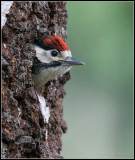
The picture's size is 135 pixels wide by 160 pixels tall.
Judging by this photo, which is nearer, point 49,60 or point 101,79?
point 49,60

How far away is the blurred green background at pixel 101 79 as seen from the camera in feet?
24.8

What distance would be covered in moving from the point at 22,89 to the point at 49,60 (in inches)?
27.8

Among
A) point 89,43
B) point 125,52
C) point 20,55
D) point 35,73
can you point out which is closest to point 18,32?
point 20,55

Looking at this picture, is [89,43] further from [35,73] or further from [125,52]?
[35,73]

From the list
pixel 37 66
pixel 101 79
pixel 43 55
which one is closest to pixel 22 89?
pixel 37 66

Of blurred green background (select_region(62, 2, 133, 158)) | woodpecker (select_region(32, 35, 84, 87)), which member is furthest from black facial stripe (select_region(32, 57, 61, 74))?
blurred green background (select_region(62, 2, 133, 158))

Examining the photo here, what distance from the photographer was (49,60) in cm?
381

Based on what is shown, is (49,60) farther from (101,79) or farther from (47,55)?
(101,79)

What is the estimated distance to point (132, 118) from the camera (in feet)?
29.0

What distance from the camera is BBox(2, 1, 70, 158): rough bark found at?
2.99 m

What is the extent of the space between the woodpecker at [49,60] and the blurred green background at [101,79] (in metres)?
3.51

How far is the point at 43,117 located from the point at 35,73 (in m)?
0.51

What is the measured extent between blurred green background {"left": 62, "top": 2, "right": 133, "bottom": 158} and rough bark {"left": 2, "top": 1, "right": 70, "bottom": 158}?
3.80 m

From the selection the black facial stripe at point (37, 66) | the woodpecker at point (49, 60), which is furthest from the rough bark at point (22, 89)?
the black facial stripe at point (37, 66)
